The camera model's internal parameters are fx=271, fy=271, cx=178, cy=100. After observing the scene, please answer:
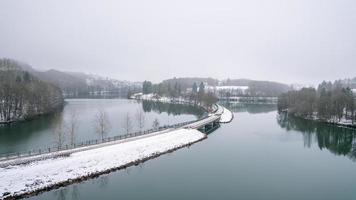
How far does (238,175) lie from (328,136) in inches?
1526

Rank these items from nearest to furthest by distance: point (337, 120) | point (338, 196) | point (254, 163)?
point (338, 196) → point (254, 163) → point (337, 120)

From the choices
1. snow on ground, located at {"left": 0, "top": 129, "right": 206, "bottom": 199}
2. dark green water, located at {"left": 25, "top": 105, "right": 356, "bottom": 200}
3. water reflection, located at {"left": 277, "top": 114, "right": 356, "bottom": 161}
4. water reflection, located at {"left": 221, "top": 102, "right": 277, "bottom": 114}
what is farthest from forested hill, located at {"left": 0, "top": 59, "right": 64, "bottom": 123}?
water reflection, located at {"left": 221, "top": 102, "right": 277, "bottom": 114}

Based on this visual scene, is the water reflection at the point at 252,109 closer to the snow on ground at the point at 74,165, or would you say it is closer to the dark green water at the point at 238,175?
the dark green water at the point at 238,175

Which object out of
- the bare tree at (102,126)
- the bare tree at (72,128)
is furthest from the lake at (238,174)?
the bare tree at (102,126)

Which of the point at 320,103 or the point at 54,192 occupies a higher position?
the point at 320,103

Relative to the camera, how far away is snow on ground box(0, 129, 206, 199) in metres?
27.5

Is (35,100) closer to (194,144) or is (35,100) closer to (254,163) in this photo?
(194,144)

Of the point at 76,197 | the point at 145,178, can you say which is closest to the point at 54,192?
the point at 76,197

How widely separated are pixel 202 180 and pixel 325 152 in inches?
1126

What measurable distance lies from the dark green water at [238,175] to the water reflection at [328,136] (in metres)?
0.32

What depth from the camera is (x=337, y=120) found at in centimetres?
7938

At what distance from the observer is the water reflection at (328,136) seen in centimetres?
5084

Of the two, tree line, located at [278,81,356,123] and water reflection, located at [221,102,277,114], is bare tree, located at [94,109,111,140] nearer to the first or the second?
tree line, located at [278,81,356,123]

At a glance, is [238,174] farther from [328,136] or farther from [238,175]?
[328,136]
